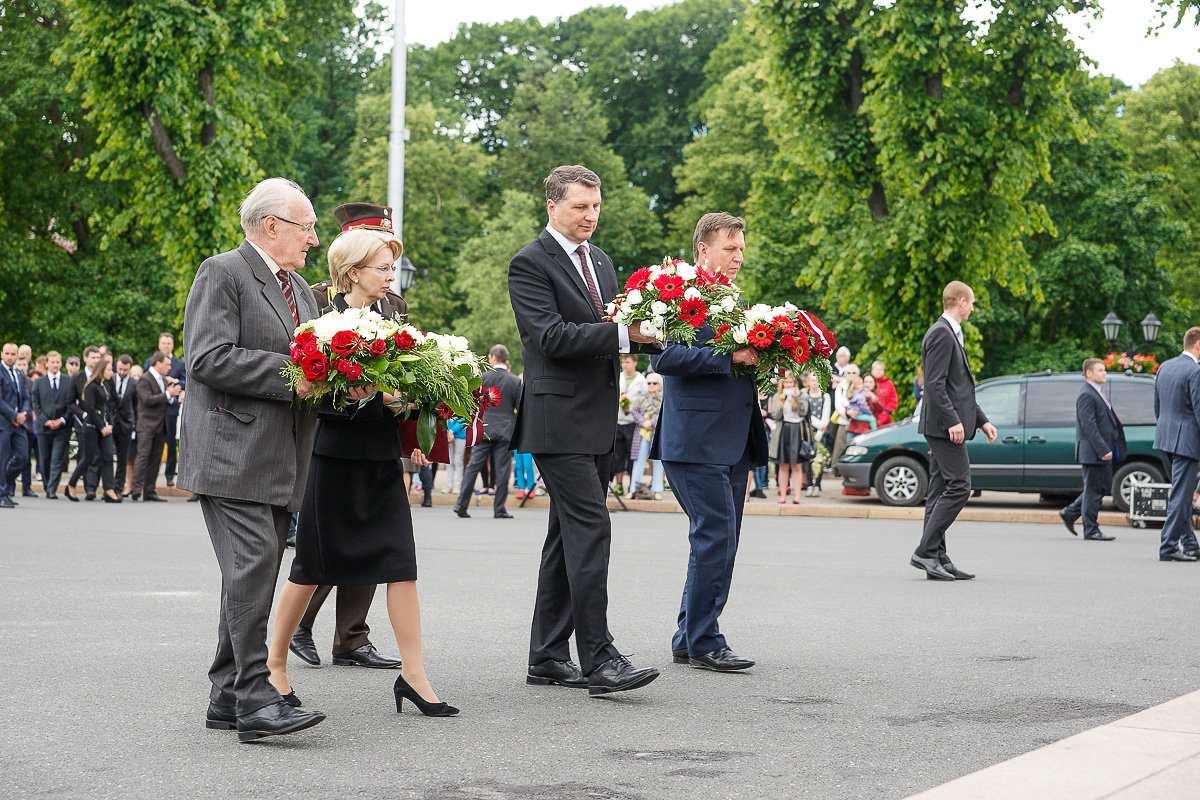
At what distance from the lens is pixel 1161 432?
41.5ft

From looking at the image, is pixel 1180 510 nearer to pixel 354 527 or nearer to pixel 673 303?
pixel 673 303

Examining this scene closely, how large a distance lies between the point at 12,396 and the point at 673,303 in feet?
49.8

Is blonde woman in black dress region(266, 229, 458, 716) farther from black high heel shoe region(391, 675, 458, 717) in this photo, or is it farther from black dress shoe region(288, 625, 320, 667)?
black dress shoe region(288, 625, 320, 667)

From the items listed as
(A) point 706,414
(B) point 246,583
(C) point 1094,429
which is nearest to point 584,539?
(A) point 706,414

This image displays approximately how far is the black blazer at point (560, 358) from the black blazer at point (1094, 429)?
10.3 meters

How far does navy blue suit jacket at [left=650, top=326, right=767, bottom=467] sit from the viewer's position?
253 inches

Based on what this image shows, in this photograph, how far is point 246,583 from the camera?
15.9 ft

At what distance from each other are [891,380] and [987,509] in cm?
633

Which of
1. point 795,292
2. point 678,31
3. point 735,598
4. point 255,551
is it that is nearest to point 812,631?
point 735,598

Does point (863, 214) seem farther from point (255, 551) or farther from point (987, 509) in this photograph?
point (255, 551)

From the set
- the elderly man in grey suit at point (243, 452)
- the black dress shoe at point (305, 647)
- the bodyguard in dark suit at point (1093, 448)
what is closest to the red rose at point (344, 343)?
the elderly man in grey suit at point (243, 452)

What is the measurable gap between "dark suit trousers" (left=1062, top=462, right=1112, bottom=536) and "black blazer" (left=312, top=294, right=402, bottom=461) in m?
11.2

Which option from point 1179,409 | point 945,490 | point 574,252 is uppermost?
point 574,252

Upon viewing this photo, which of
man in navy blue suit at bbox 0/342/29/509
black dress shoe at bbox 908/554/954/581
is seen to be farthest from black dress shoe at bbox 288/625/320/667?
man in navy blue suit at bbox 0/342/29/509
